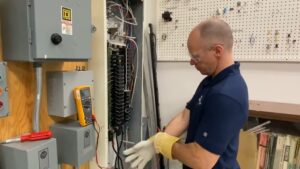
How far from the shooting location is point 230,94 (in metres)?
0.95

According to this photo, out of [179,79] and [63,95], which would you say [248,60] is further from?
[63,95]

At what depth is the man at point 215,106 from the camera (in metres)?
0.95

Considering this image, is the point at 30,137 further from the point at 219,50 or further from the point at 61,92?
the point at 219,50

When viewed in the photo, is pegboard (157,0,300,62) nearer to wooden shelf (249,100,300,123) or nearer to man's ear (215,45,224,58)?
wooden shelf (249,100,300,123)

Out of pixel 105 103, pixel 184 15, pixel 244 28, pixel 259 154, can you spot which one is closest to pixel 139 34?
pixel 184 15

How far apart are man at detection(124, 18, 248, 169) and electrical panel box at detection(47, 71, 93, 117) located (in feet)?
1.73

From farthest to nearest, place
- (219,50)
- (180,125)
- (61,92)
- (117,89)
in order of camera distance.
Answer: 1. (117,89)
2. (180,125)
3. (61,92)
4. (219,50)

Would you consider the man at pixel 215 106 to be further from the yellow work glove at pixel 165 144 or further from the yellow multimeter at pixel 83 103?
the yellow multimeter at pixel 83 103

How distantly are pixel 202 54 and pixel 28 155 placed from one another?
846 millimetres

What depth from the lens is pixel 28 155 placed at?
92 cm

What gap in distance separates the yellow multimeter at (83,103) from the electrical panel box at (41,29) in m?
0.19

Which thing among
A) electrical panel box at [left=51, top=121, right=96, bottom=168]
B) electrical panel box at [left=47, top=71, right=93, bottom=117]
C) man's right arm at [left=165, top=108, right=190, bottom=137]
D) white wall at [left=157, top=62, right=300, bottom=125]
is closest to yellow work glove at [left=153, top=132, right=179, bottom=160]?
man's right arm at [left=165, top=108, right=190, bottom=137]

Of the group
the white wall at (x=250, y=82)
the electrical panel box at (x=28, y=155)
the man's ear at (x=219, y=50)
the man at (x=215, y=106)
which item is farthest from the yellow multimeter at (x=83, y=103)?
the white wall at (x=250, y=82)

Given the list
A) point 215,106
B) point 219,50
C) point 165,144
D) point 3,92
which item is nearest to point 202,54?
point 219,50
